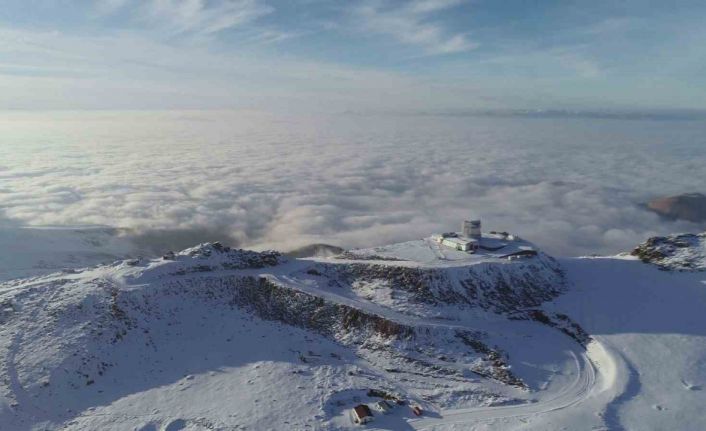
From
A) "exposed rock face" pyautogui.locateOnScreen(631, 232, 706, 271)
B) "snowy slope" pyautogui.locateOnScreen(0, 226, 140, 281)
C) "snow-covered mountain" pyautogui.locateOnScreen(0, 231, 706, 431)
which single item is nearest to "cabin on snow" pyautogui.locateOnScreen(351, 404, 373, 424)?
"snow-covered mountain" pyautogui.locateOnScreen(0, 231, 706, 431)

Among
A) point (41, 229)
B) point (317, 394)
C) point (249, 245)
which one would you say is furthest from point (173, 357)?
point (41, 229)

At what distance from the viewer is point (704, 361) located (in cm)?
4159

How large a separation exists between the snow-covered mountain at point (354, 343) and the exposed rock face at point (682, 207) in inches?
5207

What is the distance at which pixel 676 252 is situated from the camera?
61531 millimetres

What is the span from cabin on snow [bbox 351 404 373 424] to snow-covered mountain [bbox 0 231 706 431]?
2.97ft

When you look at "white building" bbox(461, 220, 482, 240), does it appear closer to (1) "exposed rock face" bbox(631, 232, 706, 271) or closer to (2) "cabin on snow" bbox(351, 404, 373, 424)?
(1) "exposed rock face" bbox(631, 232, 706, 271)

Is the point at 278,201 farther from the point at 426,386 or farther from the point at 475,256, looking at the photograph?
the point at 426,386

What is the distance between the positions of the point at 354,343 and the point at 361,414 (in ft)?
41.2

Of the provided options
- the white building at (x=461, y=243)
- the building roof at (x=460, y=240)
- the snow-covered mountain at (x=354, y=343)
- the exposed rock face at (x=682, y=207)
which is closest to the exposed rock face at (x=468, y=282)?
the snow-covered mountain at (x=354, y=343)

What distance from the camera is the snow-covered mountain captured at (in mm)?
37406

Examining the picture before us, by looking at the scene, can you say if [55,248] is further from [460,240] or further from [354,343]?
[460,240]

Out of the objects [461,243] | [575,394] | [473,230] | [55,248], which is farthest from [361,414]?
[55,248]

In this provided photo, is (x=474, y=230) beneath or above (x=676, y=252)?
above

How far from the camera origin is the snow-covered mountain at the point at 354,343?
3741 centimetres
